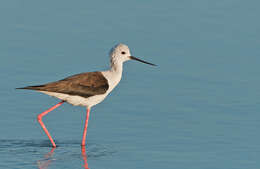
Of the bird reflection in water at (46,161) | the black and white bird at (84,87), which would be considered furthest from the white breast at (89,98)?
the bird reflection in water at (46,161)

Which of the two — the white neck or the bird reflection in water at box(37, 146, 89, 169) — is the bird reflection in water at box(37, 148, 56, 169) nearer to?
the bird reflection in water at box(37, 146, 89, 169)

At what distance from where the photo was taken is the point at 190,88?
11.3 meters

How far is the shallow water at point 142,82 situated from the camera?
898 cm

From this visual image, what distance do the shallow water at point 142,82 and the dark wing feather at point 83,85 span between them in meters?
0.58

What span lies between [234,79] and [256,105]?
1223 mm

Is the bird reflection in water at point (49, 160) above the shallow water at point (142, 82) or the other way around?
the other way around

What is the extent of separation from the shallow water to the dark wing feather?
0.58m

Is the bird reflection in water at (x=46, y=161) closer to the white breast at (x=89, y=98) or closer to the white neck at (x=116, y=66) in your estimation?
the white breast at (x=89, y=98)

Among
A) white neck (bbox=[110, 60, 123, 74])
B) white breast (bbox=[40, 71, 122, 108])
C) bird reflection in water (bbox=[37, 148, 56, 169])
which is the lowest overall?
bird reflection in water (bbox=[37, 148, 56, 169])

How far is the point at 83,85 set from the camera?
974cm

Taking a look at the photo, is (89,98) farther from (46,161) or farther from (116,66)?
(46,161)

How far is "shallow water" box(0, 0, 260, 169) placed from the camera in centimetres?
898

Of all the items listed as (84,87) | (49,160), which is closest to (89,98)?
(84,87)

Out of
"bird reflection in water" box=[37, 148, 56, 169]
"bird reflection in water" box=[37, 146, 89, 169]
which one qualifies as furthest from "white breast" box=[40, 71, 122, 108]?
"bird reflection in water" box=[37, 148, 56, 169]
